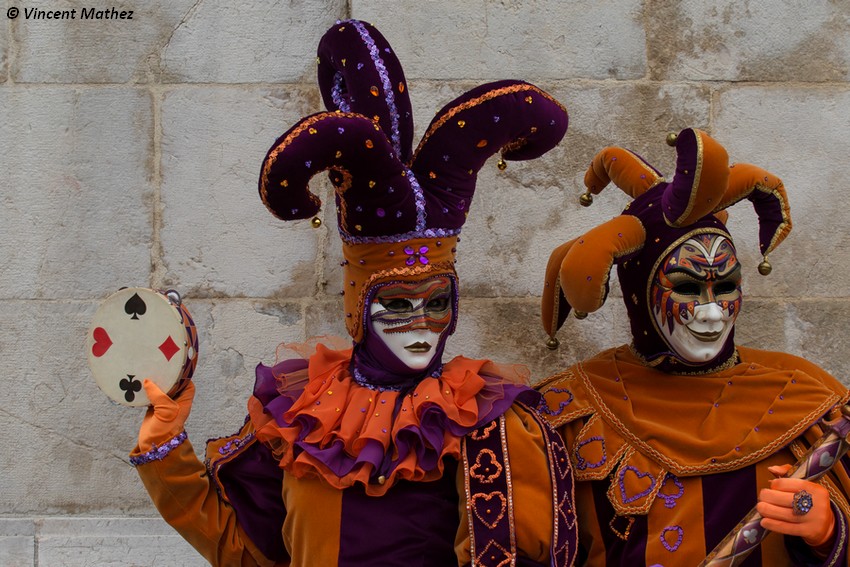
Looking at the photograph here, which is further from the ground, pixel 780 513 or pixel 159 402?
pixel 159 402

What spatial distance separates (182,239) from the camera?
385 centimetres

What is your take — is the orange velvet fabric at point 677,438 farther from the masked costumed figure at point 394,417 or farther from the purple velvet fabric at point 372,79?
the purple velvet fabric at point 372,79

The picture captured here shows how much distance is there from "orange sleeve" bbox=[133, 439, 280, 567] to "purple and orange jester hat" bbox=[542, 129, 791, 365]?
1035mm

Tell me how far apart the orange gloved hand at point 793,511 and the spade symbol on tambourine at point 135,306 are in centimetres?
152

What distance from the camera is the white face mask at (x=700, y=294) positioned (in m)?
2.84

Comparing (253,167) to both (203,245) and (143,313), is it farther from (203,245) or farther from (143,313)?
(143,313)

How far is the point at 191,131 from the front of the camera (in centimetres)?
384

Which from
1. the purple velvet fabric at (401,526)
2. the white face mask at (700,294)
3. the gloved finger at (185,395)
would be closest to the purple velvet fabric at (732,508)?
the white face mask at (700,294)

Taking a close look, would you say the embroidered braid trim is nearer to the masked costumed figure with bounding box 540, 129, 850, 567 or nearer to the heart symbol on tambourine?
the heart symbol on tambourine

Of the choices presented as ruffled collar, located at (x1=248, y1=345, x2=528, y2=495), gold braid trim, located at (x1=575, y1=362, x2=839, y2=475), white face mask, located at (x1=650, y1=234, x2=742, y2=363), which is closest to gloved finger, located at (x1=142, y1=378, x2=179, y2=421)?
ruffled collar, located at (x1=248, y1=345, x2=528, y2=495)

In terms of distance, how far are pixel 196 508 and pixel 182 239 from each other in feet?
4.01

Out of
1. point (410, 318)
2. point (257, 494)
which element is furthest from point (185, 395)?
point (410, 318)

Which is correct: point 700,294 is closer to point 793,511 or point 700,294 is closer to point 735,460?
point 735,460

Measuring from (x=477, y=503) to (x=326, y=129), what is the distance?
0.96 metres
